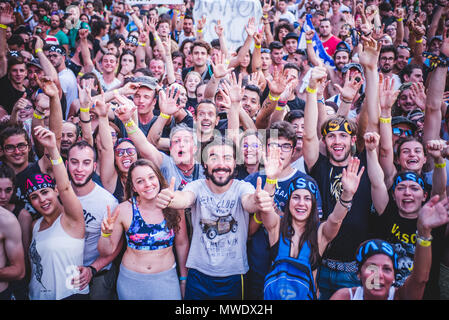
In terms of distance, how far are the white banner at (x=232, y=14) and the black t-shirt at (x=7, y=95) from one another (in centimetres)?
408

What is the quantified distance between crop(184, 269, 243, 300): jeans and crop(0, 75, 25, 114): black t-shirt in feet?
13.6

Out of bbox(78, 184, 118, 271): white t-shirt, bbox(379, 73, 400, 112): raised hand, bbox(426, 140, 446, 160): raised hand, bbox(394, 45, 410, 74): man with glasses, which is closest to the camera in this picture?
bbox(426, 140, 446, 160): raised hand

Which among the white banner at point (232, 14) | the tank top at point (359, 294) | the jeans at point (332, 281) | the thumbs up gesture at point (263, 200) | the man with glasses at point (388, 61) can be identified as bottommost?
the jeans at point (332, 281)

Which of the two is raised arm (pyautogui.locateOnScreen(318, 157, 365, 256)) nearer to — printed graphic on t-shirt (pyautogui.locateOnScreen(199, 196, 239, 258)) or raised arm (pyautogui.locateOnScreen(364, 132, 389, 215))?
raised arm (pyautogui.locateOnScreen(364, 132, 389, 215))

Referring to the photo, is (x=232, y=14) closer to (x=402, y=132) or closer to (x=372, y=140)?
(x=402, y=132)

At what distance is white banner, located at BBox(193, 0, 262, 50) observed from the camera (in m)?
7.58

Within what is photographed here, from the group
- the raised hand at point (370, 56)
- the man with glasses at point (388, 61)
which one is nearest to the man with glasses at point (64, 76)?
the raised hand at point (370, 56)

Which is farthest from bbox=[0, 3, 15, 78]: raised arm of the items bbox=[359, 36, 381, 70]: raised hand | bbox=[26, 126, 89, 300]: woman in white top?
bbox=[359, 36, 381, 70]: raised hand

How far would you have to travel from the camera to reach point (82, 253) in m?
3.00

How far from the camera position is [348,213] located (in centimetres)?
313

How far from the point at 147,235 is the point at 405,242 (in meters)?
2.02

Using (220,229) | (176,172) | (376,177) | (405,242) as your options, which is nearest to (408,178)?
(376,177)

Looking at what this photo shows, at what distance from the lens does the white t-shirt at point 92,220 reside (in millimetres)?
3141

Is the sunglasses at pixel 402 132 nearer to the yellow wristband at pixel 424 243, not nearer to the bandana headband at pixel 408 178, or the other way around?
the bandana headband at pixel 408 178
